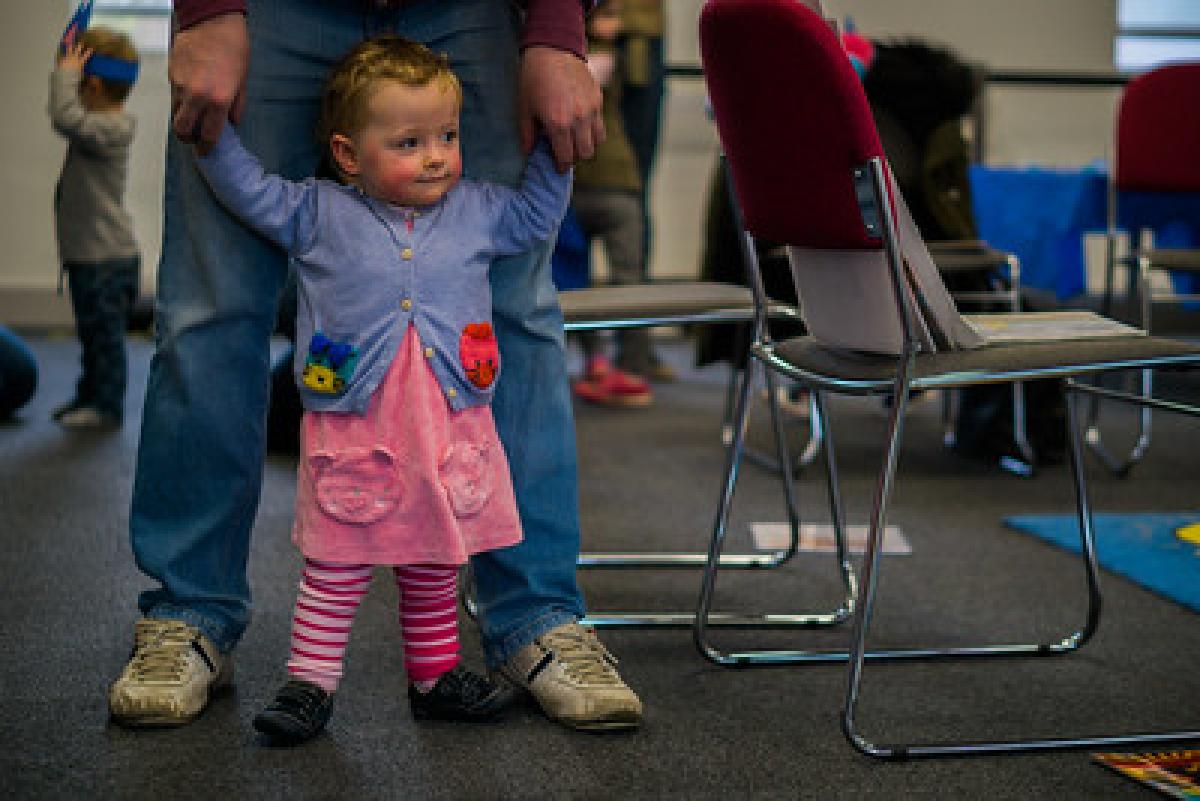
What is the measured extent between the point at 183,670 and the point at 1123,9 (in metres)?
6.44

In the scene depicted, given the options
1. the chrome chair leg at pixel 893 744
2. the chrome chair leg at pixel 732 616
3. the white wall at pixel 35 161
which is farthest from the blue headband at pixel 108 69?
the chrome chair leg at pixel 893 744

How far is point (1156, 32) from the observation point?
23.4 feet

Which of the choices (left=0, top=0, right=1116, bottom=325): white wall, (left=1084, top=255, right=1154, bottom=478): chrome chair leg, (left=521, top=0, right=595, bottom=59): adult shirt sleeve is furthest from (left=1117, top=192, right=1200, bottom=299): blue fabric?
(left=521, top=0, right=595, bottom=59): adult shirt sleeve

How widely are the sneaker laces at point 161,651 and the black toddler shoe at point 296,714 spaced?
0.10 meters

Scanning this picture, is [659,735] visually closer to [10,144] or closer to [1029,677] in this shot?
[1029,677]

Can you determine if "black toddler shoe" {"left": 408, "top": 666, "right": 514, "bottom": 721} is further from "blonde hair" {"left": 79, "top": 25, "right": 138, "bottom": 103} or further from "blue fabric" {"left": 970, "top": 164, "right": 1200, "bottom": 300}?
"blue fabric" {"left": 970, "top": 164, "right": 1200, "bottom": 300}

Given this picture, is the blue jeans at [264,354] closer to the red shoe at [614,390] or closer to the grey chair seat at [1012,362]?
the grey chair seat at [1012,362]

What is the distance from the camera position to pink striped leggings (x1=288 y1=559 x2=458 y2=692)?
1.59 meters

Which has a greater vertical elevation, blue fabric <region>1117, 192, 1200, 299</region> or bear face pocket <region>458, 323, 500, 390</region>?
bear face pocket <region>458, 323, 500, 390</region>

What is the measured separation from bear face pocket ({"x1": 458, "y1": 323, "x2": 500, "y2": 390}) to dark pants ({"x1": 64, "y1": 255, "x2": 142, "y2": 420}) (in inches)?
101

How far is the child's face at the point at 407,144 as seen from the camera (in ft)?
5.07

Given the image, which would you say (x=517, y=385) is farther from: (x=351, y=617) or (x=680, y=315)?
(x=680, y=315)

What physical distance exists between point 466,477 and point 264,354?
0.89 ft

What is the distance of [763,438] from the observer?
3.93 metres
